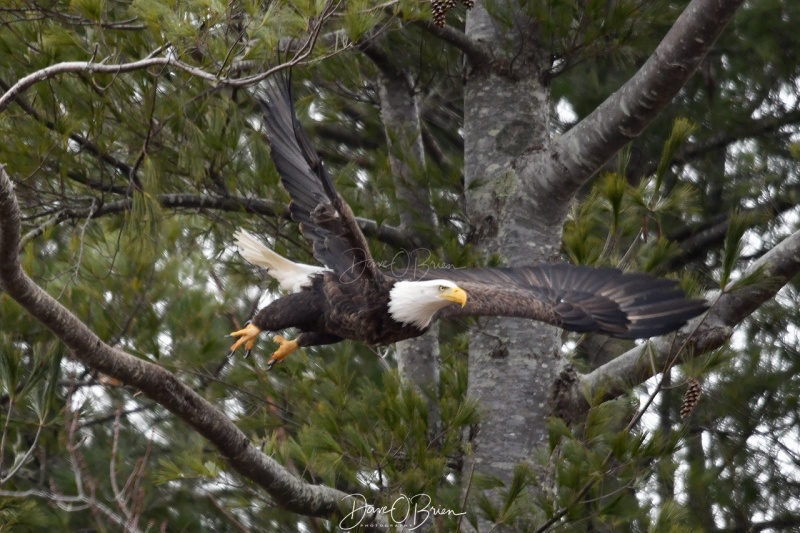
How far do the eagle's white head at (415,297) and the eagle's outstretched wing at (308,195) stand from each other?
0.43 ft

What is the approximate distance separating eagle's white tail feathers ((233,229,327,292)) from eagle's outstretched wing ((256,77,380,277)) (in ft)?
1.04

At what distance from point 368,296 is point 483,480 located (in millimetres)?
852

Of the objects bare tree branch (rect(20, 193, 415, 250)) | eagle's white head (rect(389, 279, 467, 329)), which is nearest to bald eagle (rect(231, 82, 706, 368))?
eagle's white head (rect(389, 279, 467, 329))

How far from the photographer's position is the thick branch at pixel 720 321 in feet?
11.6

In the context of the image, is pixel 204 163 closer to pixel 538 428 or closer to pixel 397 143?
pixel 397 143

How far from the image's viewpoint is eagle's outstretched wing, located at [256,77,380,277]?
3.60 meters

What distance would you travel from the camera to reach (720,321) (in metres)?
3.65

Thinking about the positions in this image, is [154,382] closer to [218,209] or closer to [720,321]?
[218,209]

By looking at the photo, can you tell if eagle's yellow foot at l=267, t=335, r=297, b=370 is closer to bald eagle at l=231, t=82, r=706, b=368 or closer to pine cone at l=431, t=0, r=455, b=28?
bald eagle at l=231, t=82, r=706, b=368

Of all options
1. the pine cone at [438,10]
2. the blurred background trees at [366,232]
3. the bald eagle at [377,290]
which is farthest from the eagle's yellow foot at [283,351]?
the pine cone at [438,10]

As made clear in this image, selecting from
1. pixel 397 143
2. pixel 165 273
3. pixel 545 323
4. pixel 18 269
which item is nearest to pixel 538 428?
pixel 545 323

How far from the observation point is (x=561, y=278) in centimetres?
450

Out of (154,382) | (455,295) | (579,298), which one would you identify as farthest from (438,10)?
(154,382)

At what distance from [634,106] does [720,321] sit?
766mm
